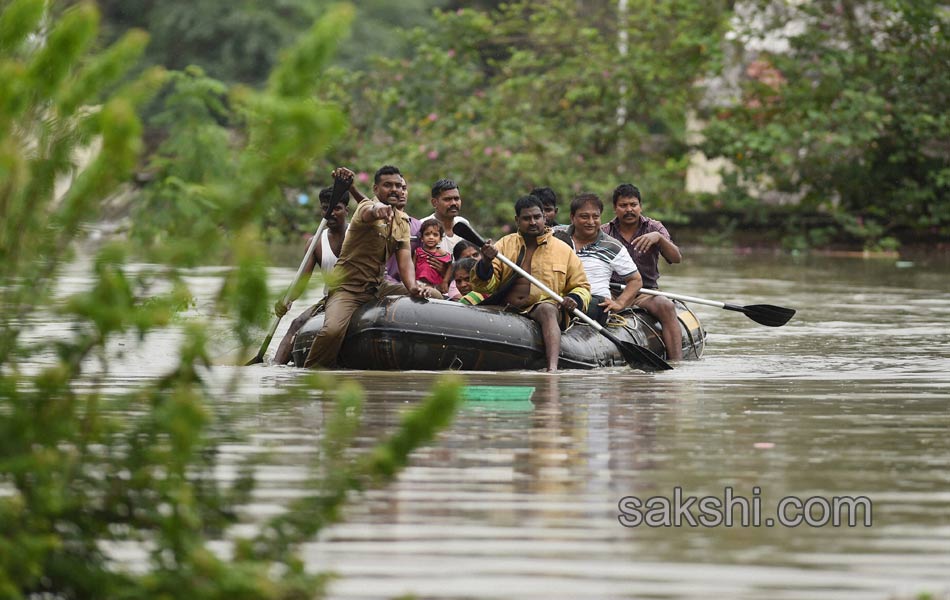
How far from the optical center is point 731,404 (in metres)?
10.8

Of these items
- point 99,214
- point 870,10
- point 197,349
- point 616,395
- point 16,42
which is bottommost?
point 616,395

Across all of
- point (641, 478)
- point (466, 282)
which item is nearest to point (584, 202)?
point (466, 282)

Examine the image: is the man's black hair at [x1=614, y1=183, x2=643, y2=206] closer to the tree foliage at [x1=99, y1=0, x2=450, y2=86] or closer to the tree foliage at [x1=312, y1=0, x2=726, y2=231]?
the tree foliage at [x1=312, y1=0, x2=726, y2=231]

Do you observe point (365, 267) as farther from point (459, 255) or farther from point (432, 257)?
point (459, 255)

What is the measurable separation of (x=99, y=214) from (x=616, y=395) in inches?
252

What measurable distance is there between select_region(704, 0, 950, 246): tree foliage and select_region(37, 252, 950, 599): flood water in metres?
17.7

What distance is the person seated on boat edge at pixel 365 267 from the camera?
12805 mm

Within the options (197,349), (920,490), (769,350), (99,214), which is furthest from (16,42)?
(769,350)

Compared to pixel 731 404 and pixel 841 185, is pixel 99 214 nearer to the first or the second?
pixel 731 404

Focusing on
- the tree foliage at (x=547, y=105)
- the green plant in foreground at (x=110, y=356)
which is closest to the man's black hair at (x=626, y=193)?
the green plant in foreground at (x=110, y=356)

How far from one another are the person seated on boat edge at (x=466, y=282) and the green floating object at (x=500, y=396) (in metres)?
2.66

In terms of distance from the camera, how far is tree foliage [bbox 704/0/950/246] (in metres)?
31.2

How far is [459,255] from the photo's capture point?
1398 centimetres

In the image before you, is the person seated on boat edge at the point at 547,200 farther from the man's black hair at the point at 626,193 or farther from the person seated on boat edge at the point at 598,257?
the man's black hair at the point at 626,193
